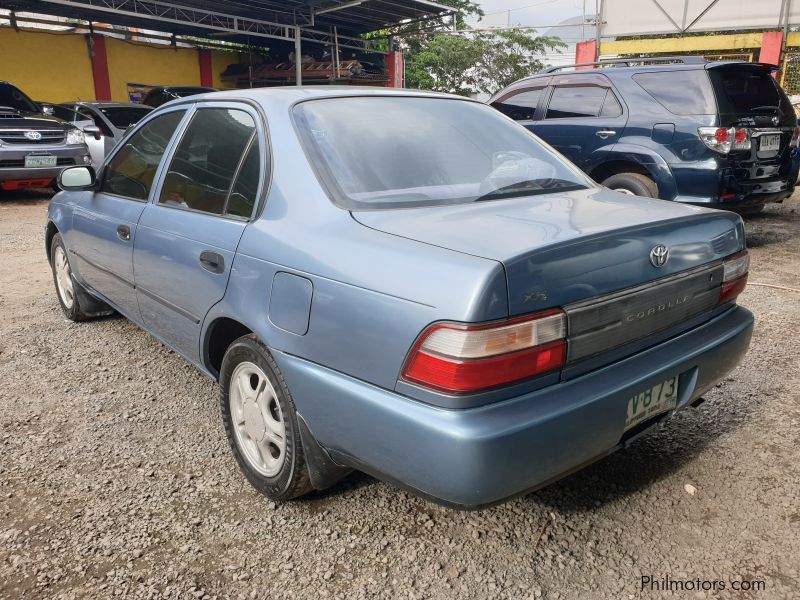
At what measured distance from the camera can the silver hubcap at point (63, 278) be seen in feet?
14.6

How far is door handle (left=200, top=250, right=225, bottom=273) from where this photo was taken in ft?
8.12

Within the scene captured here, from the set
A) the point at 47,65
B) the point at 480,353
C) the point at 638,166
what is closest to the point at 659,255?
the point at 480,353

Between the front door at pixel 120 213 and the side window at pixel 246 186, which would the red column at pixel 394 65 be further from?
the side window at pixel 246 186

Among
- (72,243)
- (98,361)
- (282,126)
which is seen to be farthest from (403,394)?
(72,243)

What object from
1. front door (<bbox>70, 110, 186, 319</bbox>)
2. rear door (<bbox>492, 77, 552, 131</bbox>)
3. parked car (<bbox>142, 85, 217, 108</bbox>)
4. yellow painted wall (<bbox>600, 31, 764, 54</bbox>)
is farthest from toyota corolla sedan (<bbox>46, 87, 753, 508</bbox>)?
yellow painted wall (<bbox>600, 31, 764, 54</bbox>)

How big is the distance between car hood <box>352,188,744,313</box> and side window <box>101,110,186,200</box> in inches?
62.4

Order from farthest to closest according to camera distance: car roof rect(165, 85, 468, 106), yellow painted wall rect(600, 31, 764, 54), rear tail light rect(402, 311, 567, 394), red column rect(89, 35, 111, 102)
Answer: red column rect(89, 35, 111, 102) < yellow painted wall rect(600, 31, 764, 54) < car roof rect(165, 85, 468, 106) < rear tail light rect(402, 311, 567, 394)

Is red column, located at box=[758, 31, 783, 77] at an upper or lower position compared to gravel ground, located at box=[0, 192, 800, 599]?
upper

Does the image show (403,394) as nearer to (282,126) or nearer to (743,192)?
(282,126)

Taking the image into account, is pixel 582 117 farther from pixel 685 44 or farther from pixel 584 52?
pixel 584 52

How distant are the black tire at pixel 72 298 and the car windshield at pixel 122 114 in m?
7.48

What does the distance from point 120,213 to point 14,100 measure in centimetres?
908

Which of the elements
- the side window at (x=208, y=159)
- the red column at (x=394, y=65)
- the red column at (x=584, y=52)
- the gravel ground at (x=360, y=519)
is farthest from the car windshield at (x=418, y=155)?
the red column at (x=394, y=65)
